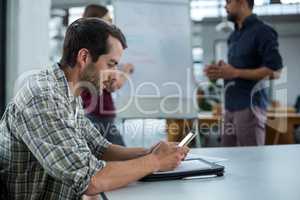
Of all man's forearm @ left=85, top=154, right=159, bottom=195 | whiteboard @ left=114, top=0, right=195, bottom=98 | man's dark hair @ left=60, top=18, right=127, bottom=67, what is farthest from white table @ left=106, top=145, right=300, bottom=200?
whiteboard @ left=114, top=0, right=195, bottom=98

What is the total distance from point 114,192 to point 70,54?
0.48 meters

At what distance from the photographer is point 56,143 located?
1126mm

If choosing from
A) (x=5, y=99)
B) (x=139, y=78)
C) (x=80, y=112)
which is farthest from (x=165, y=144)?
(x=5, y=99)

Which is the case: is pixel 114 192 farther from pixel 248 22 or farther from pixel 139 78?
pixel 139 78

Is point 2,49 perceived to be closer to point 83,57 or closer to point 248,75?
point 248,75

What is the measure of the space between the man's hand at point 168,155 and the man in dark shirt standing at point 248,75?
1371 mm

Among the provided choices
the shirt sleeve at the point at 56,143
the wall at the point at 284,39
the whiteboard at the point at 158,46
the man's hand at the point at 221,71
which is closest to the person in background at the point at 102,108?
the whiteboard at the point at 158,46

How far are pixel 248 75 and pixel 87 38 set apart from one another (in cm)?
151

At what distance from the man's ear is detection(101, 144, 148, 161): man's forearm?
0.41 m

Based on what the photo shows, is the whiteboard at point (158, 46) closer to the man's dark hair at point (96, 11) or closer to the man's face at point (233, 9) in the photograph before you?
the man's dark hair at point (96, 11)

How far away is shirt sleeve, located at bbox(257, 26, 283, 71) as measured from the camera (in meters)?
2.60

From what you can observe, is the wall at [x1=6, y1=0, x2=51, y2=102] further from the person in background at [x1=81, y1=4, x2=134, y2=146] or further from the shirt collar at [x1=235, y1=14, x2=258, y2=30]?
the shirt collar at [x1=235, y1=14, x2=258, y2=30]

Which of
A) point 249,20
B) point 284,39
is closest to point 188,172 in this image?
point 249,20

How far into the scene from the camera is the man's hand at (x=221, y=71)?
2.62 meters
